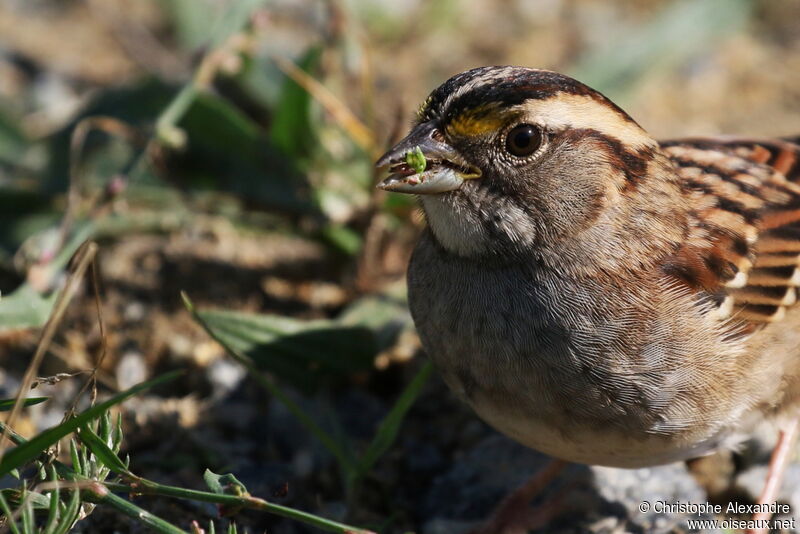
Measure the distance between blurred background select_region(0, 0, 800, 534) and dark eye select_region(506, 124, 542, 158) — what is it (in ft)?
2.61

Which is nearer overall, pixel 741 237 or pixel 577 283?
pixel 577 283

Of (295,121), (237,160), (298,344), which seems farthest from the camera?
(237,160)

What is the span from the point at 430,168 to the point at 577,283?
0.47 metres

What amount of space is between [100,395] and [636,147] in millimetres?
1884

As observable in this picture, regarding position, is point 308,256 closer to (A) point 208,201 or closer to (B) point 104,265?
(A) point 208,201

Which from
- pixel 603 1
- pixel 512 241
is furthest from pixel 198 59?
pixel 603 1

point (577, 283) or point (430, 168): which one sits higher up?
point (430, 168)

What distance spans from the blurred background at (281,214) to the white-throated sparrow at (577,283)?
43cm

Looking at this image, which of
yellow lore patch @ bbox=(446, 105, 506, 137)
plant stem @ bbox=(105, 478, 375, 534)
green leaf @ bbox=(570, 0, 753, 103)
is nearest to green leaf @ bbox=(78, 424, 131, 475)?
plant stem @ bbox=(105, 478, 375, 534)

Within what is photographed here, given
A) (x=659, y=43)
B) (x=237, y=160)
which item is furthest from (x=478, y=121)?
(x=659, y=43)

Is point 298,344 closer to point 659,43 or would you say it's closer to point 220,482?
point 220,482

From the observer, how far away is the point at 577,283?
2.64m

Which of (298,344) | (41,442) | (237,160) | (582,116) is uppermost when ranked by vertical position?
(237,160)

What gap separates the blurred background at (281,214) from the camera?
323 cm
